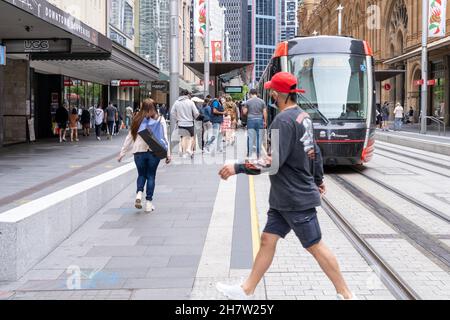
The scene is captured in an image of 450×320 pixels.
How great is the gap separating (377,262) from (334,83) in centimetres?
848

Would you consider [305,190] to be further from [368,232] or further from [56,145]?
[56,145]

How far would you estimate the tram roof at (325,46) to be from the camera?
46.4 ft

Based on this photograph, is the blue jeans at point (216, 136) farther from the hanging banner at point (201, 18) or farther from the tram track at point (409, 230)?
the hanging banner at point (201, 18)

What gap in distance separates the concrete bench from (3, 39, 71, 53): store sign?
10.4 meters

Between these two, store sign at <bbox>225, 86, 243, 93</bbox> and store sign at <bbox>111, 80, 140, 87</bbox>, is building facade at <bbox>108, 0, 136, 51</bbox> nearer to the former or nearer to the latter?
store sign at <bbox>111, 80, 140, 87</bbox>

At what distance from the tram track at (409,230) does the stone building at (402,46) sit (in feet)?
80.7

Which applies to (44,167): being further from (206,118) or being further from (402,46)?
(402,46)

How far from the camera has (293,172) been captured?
454 centimetres

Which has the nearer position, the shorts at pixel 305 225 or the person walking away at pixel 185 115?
the shorts at pixel 305 225

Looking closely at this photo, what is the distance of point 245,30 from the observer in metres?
196

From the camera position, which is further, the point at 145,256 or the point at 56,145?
the point at 56,145

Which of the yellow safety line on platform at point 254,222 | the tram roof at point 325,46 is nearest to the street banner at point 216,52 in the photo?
the tram roof at point 325,46
